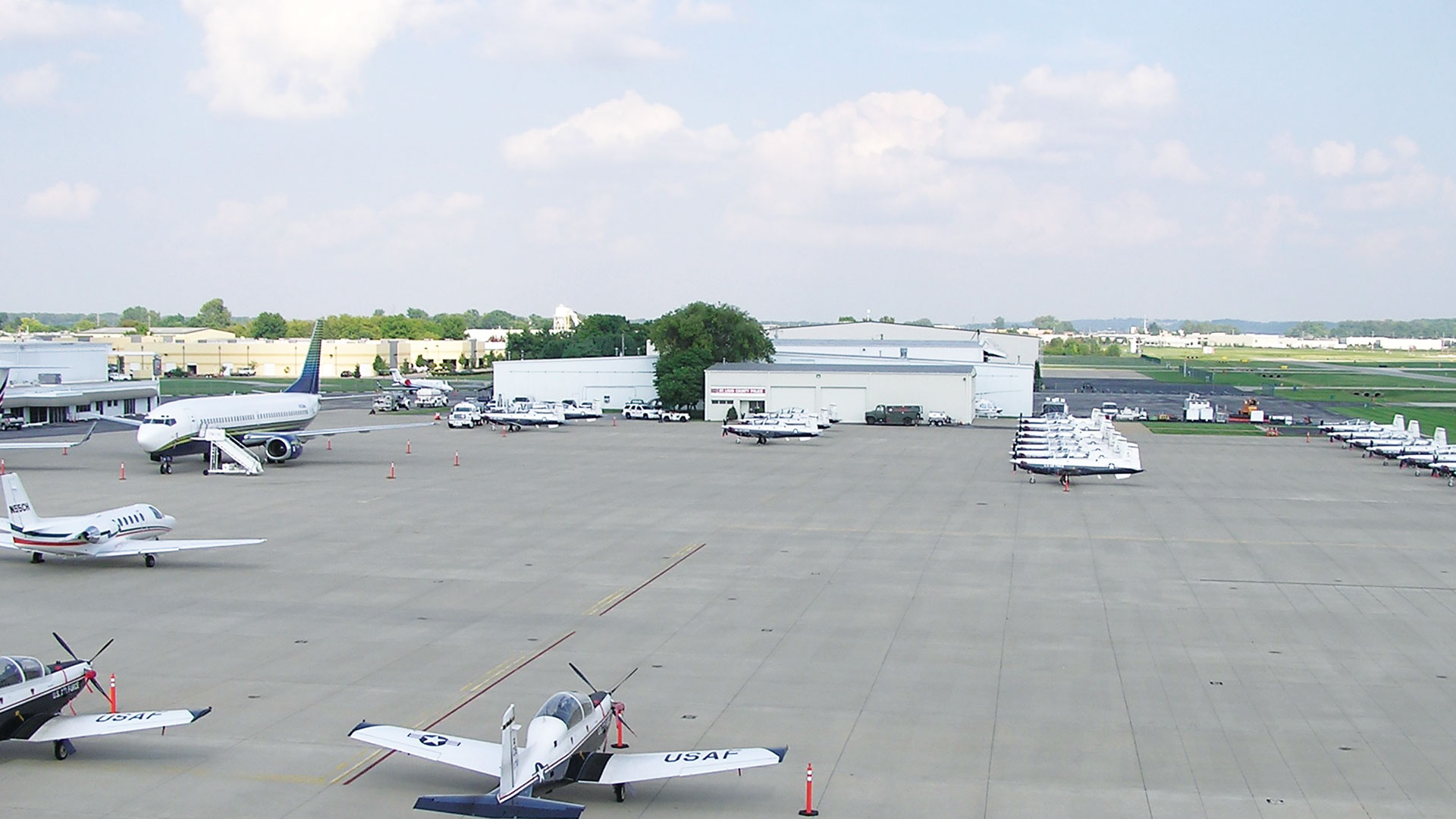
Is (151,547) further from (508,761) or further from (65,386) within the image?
(65,386)

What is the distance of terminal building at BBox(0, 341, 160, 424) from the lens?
8712 centimetres

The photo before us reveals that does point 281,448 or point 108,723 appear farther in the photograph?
point 281,448

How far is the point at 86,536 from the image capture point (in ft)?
112

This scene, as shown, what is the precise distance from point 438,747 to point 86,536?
2128cm

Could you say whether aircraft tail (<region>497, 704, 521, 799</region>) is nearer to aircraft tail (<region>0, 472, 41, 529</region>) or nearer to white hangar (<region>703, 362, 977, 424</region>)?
aircraft tail (<region>0, 472, 41, 529</region>)

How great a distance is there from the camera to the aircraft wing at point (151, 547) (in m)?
34.6

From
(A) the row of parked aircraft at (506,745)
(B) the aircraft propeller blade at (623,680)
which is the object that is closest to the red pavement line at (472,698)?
(A) the row of parked aircraft at (506,745)

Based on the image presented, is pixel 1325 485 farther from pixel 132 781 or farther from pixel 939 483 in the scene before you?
pixel 132 781

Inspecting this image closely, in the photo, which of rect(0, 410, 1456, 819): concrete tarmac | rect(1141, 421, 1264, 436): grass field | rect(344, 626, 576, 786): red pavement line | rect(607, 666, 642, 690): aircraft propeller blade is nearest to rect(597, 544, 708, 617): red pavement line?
rect(0, 410, 1456, 819): concrete tarmac

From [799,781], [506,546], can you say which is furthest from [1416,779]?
[506,546]

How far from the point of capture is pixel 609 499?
52188 mm

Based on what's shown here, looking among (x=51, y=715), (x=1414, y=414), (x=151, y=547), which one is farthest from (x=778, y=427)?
(x=1414, y=414)

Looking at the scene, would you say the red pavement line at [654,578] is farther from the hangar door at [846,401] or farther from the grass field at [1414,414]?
the grass field at [1414,414]

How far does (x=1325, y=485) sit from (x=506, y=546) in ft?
139
